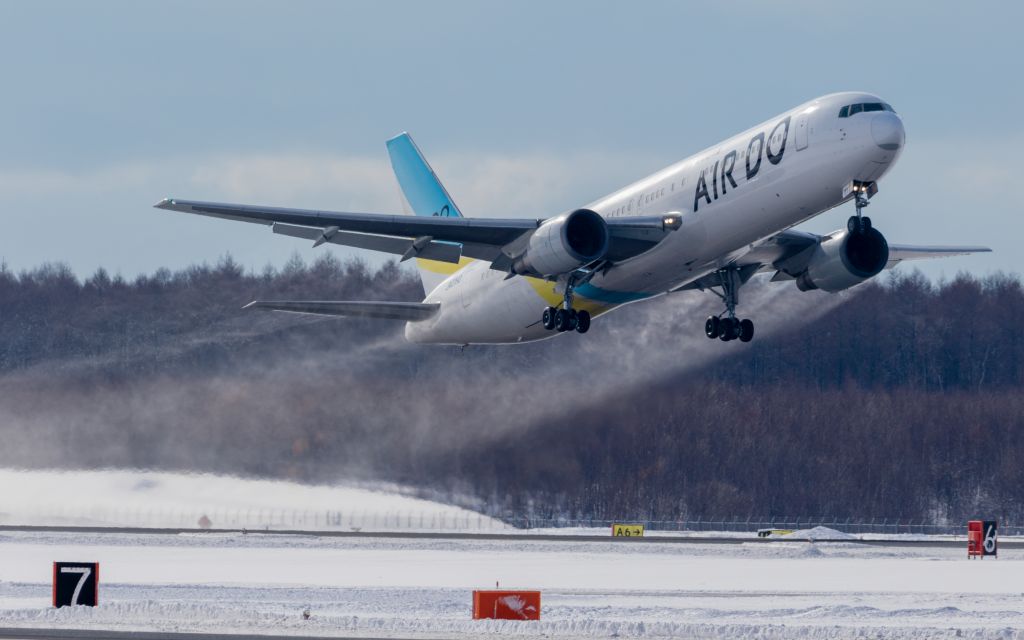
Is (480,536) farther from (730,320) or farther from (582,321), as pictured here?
(582,321)

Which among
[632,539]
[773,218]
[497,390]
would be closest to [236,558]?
[497,390]

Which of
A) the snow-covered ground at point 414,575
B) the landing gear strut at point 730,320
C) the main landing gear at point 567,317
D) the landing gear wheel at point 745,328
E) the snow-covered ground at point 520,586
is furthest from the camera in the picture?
the landing gear wheel at point 745,328

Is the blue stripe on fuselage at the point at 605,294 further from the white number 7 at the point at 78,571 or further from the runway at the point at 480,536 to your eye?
the white number 7 at the point at 78,571

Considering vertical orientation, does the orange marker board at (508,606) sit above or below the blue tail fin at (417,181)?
below

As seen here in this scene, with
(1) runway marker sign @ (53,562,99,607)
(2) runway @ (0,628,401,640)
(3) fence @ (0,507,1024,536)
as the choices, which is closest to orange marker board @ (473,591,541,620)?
(2) runway @ (0,628,401,640)

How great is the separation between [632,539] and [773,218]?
2577cm

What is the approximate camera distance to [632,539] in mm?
63938

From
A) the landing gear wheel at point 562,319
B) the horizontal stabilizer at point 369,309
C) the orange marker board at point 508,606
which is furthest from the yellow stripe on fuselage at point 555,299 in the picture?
the orange marker board at point 508,606

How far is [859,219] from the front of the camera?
42.2m

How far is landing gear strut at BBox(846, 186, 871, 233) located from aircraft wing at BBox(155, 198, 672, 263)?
480 centimetres

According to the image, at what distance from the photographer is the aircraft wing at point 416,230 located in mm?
42812

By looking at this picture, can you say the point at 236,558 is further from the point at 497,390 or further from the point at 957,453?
the point at 957,453

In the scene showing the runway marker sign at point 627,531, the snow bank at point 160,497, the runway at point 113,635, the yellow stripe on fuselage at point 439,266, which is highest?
the yellow stripe on fuselage at point 439,266

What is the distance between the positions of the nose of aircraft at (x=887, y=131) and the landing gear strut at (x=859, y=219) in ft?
4.42
